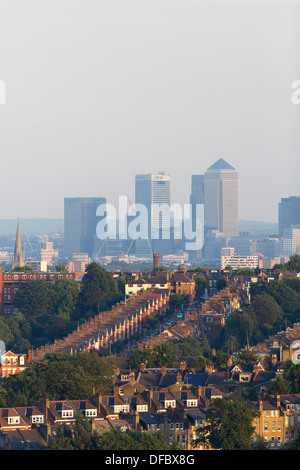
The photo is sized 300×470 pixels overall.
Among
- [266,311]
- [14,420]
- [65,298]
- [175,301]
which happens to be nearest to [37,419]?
[14,420]

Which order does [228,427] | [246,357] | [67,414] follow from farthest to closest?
[246,357], [67,414], [228,427]

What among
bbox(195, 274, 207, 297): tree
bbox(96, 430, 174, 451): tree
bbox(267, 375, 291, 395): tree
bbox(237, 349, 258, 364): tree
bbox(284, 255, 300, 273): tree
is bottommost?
bbox(96, 430, 174, 451): tree

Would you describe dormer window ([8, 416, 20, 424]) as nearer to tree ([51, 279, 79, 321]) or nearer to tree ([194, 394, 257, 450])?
tree ([194, 394, 257, 450])

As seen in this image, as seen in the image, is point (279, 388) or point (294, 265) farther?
point (294, 265)

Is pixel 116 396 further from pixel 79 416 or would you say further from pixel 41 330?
pixel 41 330

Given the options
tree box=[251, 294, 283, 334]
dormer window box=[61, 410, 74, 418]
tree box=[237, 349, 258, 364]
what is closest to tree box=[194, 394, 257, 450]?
dormer window box=[61, 410, 74, 418]

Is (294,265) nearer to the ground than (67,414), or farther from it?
farther from it

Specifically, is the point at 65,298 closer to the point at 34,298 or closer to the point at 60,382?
the point at 34,298
